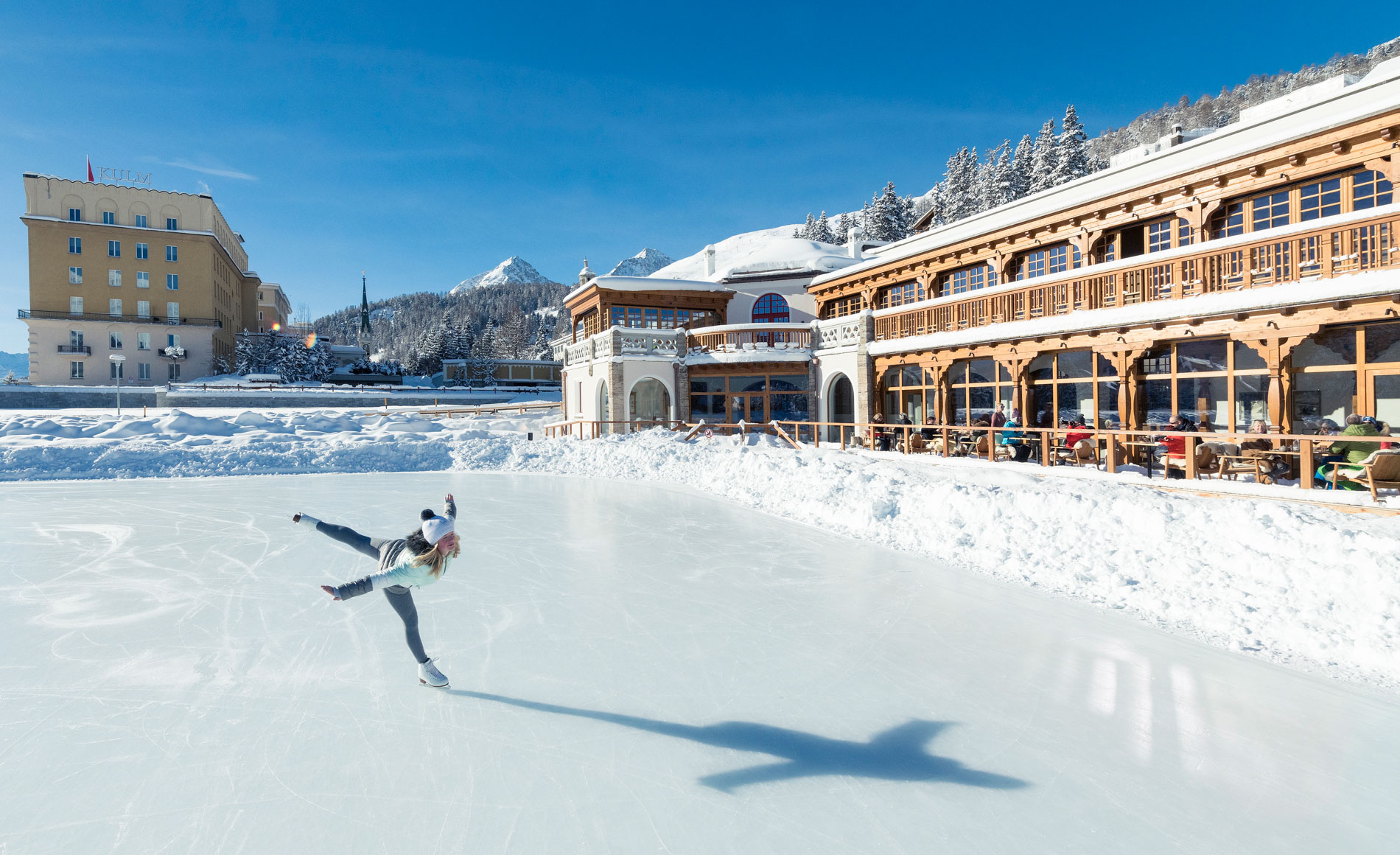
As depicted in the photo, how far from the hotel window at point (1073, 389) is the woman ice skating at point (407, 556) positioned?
15.7 m

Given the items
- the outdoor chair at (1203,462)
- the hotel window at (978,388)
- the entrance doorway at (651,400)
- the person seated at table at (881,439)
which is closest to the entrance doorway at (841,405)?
the person seated at table at (881,439)

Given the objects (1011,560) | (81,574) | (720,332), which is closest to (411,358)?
(720,332)

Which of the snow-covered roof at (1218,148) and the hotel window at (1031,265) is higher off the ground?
the snow-covered roof at (1218,148)

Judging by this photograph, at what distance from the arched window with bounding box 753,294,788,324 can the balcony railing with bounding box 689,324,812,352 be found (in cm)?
385

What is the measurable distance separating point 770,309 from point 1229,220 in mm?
16734

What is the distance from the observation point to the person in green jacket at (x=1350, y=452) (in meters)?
9.09

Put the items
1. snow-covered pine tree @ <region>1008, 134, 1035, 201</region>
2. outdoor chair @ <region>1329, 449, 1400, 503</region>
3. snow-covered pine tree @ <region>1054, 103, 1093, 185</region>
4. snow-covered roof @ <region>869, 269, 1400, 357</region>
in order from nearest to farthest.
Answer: outdoor chair @ <region>1329, 449, 1400, 503</region> < snow-covered roof @ <region>869, 269, 1400, 357</region> < snow-covered pine tree @ <region>1054, 103, 1093, 185</region> < snow-covered pine tree @ <region>1008, 134, 1035, 201</region>

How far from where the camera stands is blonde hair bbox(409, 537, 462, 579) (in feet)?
13.9

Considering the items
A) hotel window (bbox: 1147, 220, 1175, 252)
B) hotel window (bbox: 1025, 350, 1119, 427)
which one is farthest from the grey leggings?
hotel window (bbox: 1147, 220, 1175, 252)

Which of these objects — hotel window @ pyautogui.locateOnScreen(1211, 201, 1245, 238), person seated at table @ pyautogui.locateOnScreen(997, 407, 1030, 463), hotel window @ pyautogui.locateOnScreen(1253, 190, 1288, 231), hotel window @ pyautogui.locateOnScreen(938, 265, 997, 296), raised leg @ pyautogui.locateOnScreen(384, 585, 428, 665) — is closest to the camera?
raised leg @ pyautogui.locateOnScreen(384, 585, 428, 665)

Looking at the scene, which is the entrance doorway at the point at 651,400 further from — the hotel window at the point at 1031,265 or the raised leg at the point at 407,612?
the raised leg at the point at 407,612

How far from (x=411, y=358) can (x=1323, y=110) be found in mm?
72948

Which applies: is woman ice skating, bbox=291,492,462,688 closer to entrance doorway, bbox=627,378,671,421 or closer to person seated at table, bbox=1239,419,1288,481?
person seated at table, bbox=1239,419,1288,481

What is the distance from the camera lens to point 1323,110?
12234 mm
